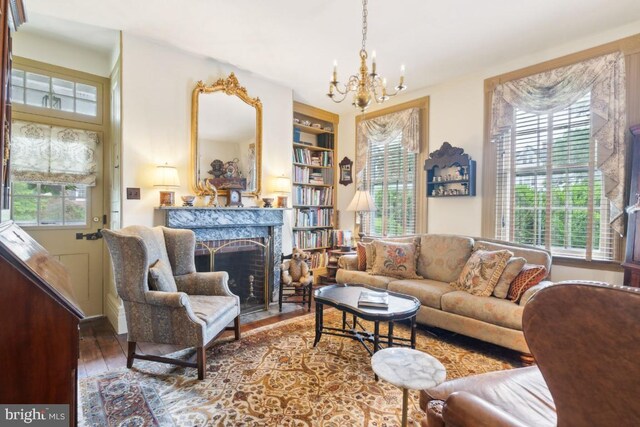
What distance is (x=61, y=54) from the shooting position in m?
3.11

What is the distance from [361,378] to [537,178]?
9.11 feet

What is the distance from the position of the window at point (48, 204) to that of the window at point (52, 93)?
797 millimetres

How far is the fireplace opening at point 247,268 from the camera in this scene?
3627 mm

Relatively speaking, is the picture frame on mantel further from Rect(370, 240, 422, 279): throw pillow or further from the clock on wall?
the clock on wall

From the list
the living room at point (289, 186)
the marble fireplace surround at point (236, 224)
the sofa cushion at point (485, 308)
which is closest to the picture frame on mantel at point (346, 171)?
the living room at point (289, 186)

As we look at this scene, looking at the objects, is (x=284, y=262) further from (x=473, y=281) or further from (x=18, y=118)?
(x=18, y=118)

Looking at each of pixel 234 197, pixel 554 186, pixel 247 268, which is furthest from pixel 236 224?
pixel 554 186

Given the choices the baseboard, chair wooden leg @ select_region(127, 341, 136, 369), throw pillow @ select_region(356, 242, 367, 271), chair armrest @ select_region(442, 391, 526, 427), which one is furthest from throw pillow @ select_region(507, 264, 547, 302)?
the baseboard

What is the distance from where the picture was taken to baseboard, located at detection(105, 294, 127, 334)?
2.92 metres

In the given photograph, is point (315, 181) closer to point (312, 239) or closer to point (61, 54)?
point (312, 239)

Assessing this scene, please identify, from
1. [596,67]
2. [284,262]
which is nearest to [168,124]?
[284,262]

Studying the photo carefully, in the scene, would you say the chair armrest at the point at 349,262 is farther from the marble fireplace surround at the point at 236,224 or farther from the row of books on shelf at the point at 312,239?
the row of books on shelf at the point at 312,239

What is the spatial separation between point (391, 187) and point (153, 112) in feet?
10.6

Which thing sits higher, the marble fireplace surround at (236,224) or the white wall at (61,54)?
the white wall at (61,54)
